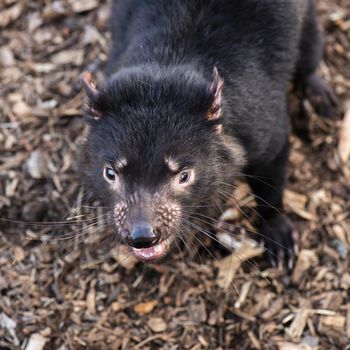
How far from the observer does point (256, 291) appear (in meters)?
4.17

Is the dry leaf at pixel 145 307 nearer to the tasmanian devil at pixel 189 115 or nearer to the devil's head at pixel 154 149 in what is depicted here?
the tasmanian devil at pixel 189 115

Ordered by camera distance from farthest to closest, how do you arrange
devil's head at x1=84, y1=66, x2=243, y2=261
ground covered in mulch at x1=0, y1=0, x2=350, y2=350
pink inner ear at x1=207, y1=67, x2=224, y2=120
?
ground covered in mulch at x1=0, y1=0, x2=350, y2=350 < pink inner ear at x1=207, y1=67, x2=224, y2=120 < devil's head at x1=84, y1=66, x2=243, y2=261

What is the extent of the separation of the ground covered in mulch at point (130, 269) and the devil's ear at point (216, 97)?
3.33ft

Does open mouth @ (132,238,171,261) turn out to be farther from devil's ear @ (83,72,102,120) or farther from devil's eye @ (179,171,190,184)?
devil's ear @ (83,72,102,120)

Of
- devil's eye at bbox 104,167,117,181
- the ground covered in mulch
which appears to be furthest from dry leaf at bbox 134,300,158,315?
devil's eye at bbox 104,167,117,181

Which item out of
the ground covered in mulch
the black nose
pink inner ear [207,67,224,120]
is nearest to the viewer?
the black nose

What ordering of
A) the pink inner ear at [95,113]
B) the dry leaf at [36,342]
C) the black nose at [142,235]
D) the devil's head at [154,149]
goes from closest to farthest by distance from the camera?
the black nose at [142,235] → the devil's head at [154,149] → the pink inner ear at [95,113] → the dry leaf at [36,342]

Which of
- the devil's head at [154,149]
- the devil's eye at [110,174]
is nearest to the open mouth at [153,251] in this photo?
the devil's head at [154,149]

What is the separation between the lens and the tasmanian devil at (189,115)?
3.22m

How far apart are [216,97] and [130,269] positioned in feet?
4.73

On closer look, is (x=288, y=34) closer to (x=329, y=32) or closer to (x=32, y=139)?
(x=329, y=32)

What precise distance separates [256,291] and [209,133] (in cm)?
128

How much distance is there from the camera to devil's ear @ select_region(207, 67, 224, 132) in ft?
10.9

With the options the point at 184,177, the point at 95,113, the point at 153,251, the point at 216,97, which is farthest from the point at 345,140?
the point at 95,113
